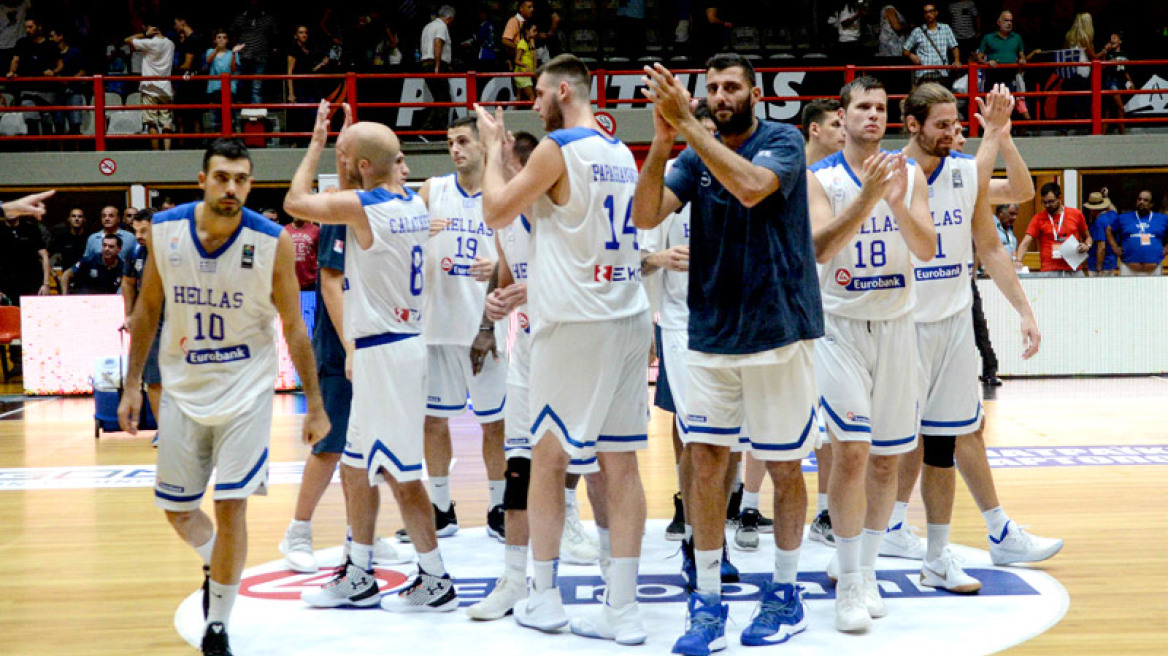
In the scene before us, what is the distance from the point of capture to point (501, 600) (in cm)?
508

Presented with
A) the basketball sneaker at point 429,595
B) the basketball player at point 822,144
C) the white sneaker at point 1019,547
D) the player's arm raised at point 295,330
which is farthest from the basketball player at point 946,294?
the player's arm raised at point 295,330

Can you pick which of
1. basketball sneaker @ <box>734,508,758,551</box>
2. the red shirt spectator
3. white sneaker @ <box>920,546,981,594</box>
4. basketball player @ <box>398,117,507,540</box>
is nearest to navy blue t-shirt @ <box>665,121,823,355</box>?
white sneaker @ <box>920,546,981,594</box>

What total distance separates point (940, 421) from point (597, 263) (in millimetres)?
1866

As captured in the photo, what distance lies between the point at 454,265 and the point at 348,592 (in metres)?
2.04

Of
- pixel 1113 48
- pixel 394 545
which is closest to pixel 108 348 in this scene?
pixel 394 545

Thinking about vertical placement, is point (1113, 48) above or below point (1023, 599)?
above

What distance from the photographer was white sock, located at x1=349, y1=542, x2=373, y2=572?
17.4 ft

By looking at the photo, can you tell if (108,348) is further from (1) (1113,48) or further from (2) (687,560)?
(1) (1113,48)

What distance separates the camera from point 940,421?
18.2ft

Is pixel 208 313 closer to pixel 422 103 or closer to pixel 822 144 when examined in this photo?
pixel 822 144

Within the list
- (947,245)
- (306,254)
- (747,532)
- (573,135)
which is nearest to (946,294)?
(947,245)

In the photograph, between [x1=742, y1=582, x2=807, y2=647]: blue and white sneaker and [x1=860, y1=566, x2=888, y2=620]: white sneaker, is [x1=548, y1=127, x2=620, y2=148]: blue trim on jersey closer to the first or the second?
[x1=742, y1=582, x2=807, y2=647]: blue and white sneaker

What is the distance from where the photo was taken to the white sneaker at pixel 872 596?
16.4 ft

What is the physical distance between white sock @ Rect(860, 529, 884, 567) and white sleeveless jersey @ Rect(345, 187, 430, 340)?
7.05 feet
